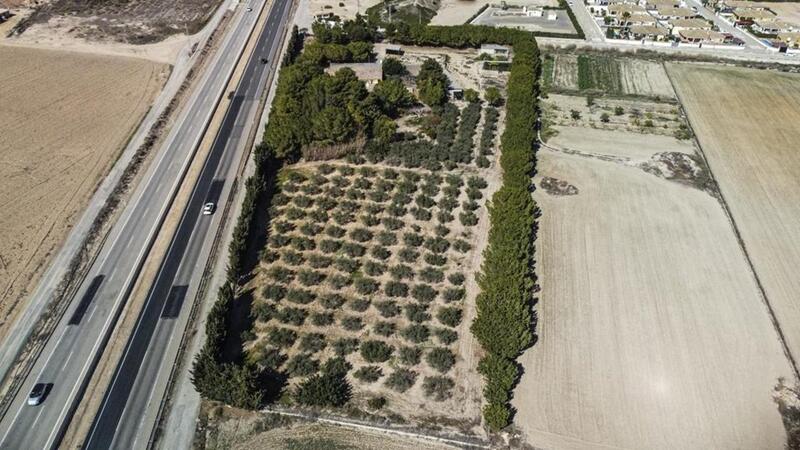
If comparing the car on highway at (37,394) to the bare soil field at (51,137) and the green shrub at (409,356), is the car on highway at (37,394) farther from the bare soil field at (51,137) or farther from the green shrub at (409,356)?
the green shrub at (409,356)

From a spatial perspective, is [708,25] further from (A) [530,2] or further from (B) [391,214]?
(B) [391,214]

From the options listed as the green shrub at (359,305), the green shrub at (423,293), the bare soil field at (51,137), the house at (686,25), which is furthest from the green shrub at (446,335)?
the house at (686,25)

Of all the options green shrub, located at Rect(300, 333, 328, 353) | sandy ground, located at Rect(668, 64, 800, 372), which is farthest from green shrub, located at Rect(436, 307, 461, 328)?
sandy ground, located at Rect(668, 64, 800, 372)

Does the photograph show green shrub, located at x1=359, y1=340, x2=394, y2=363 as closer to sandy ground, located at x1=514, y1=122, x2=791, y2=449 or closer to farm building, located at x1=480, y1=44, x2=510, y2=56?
sandy ground, located at x1=514, y1=122, x2=791, y2=449

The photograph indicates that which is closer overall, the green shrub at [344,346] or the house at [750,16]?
the green shrub at [344,346]

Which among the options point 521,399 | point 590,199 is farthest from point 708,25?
point 521,399
